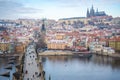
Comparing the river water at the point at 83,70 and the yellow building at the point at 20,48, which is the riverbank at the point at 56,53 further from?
the river water at the point at 83,70

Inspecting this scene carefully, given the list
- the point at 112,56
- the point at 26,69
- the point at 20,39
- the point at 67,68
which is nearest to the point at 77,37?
the point at 20,39

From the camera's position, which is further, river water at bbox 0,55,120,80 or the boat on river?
the boat on river

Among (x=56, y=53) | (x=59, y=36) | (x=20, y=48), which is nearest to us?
(x=20, y=48)

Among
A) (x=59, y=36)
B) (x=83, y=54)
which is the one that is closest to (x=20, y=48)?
(x=83, y=54)

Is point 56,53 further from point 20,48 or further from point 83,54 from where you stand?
point 20,48

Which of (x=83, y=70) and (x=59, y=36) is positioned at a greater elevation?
(x=59, y=36)

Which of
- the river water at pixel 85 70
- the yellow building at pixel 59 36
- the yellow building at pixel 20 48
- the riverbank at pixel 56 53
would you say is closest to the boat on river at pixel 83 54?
the riverbank at pixel 56 53

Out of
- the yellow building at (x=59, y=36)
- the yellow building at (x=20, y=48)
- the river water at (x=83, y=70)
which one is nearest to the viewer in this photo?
the river water at (x=83, y=70)

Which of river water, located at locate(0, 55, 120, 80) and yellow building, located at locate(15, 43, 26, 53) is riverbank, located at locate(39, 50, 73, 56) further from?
river water, located at locate(0, 55, 120, 80)

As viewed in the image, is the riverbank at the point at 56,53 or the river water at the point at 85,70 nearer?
the river water at the point at 85,70

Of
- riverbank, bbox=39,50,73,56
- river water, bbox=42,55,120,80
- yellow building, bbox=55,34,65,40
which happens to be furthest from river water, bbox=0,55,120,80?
yellow building, bbox=55,34,65,40

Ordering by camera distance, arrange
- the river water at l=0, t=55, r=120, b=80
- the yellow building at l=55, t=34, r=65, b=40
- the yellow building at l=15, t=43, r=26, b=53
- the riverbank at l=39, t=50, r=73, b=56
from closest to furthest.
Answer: the river water at l=0, t=55, r=120, b=80
the yellow building at l=15, t=43, r=26, b=53
the riverbank at l=39, t=50, r=73, b=56
the yellow building at l=55, t=34, r=65, b=40
